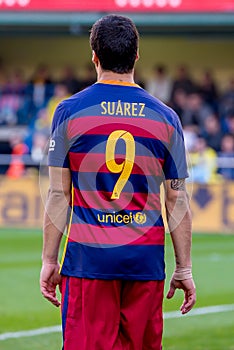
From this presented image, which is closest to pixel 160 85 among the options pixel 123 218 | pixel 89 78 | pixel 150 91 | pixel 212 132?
pixel 150 91

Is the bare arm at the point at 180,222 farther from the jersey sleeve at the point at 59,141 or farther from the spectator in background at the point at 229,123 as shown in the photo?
the spectator in background at the point at 229,123

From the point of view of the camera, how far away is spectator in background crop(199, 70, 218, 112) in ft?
82.1

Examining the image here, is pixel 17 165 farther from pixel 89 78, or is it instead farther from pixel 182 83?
pixel 182 83

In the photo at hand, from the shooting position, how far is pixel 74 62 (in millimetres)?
28922

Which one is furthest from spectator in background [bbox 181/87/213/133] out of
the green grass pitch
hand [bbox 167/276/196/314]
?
hand [bbox 167/276/196/314]

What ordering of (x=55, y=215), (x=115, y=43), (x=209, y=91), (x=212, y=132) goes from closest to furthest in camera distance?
(x=115, y=43) → (x=55, y=215) → (x=212, y=132) → (x=209, y=91)

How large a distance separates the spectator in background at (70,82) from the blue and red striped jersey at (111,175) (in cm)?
2064

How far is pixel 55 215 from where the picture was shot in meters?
5.06

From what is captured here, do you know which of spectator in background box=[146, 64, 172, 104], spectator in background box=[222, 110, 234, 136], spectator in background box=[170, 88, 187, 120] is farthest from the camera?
spectator in background box=[146, 64, 172, 104]

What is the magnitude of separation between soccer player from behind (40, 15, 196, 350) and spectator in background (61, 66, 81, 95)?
67.7ft

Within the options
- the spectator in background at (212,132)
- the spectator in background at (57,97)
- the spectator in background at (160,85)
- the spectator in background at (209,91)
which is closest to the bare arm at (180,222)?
the spectator in background at (212,132)

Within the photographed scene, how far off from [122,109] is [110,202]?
48cm

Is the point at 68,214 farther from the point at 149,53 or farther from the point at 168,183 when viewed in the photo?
the point at 149,53

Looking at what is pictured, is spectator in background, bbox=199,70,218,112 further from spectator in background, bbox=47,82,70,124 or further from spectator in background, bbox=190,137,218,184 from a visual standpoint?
spectator in background, bbox=190,137,218,184
